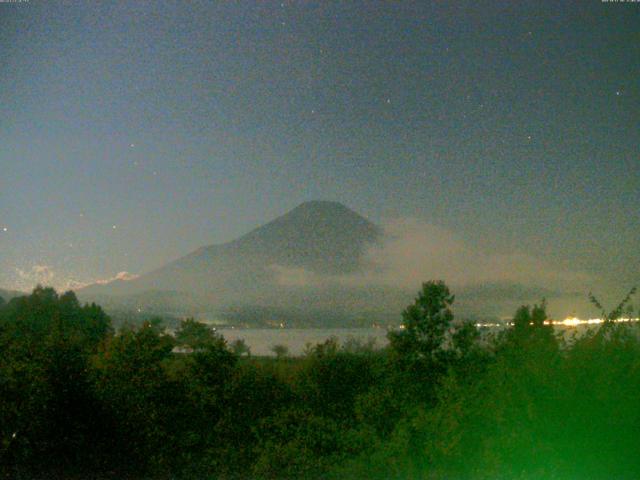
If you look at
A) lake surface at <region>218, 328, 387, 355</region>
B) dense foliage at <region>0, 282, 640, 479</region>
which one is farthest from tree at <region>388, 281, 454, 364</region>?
lake surface at <region>218, 328, 387, 355</region>

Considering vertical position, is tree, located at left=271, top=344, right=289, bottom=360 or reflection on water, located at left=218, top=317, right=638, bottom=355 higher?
reflection on water, located at left=218, top=317, right=638, bottom=355

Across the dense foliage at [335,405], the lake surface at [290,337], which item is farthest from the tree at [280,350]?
the dense foliage at [335,405]

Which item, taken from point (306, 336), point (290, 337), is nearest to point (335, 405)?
point (306, 336)

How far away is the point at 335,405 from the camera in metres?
22.3

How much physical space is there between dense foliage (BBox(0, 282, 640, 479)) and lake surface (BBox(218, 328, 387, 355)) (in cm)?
110

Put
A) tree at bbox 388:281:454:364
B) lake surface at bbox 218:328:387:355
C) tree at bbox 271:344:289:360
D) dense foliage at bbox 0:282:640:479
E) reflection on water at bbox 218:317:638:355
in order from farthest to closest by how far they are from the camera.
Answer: tree at bbox 271:344:289:360
lake surface at bbox 218:328:387:355
tree at bbox 388:281:454:364
reflection on water at bbox 218:317:638:355
dense foliage at bbox 0:282:640:479

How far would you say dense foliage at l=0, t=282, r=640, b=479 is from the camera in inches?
271

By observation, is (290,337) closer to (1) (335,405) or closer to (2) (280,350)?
(2) (280,350)

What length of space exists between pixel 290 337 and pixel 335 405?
2000 centimetres

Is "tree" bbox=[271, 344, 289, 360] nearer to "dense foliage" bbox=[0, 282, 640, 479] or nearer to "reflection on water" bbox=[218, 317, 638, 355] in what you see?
"reflection on water" bbox=[218, 317, 638, 355]

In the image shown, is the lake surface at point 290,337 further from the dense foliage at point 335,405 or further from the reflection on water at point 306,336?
the dense foliage at point 335,405

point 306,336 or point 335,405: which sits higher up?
point 306,336

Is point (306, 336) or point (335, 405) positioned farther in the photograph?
point (306, 336)

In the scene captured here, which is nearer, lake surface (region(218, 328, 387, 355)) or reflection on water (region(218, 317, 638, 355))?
reflection on water (region(218, 317, 638, 355))
